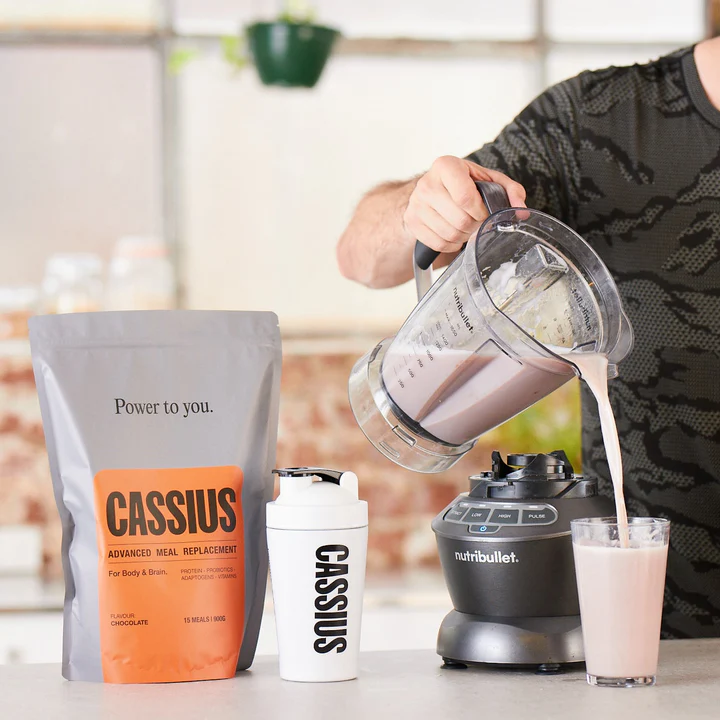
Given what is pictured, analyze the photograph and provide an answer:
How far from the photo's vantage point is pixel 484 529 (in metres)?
0.91

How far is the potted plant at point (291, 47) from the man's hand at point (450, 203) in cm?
186

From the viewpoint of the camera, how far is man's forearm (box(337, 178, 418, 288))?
1.27 metres

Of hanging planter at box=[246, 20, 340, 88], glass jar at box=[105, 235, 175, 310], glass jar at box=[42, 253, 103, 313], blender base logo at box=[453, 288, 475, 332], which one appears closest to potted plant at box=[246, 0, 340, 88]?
hanging planter at box=[246, 20, 340, 88]

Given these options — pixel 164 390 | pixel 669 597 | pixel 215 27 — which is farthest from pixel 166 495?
pixel 215 27

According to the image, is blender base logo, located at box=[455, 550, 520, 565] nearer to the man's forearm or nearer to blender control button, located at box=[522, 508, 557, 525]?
blender control button, located at box=[522, 508, 557, 525]

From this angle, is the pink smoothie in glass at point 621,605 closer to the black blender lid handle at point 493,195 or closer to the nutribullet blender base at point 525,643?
the nutribullet blender base at point 525,643

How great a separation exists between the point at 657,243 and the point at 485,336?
1.70 ft

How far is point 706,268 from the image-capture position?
4.22 ft

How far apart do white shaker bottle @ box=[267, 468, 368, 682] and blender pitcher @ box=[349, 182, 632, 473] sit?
0.42 ft

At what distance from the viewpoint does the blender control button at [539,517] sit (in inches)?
35.3

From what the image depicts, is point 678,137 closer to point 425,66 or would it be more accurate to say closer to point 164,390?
point 164,390

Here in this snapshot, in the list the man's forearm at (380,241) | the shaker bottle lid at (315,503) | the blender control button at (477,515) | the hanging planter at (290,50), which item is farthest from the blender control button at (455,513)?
the hanging planter at (290,50)

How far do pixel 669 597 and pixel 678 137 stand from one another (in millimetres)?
575

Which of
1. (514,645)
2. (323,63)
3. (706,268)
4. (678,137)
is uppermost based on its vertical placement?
(323,63)
